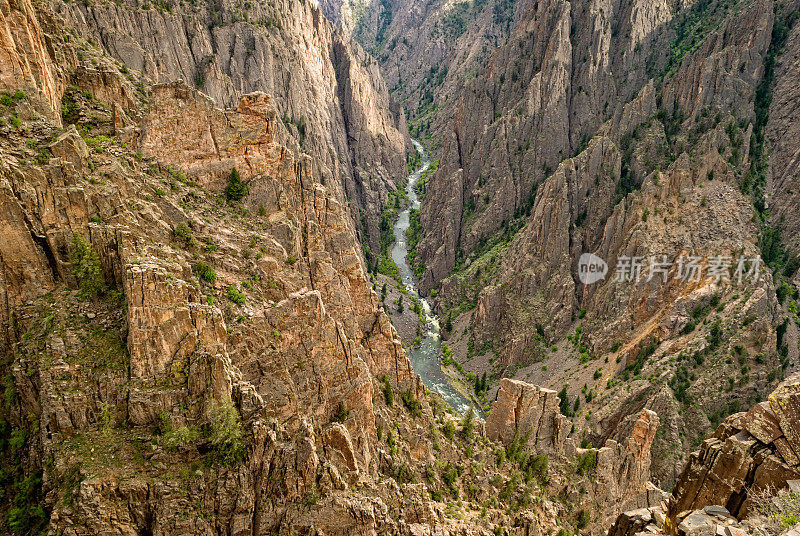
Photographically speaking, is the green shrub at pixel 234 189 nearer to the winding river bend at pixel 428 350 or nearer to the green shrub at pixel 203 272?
the green shrub at pixel 203 272

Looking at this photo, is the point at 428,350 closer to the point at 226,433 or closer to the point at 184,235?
the point at 184,235

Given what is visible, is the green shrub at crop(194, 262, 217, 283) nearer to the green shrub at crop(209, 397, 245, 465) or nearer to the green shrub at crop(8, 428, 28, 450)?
the green shrub at crop(209, 397, 245, 465)

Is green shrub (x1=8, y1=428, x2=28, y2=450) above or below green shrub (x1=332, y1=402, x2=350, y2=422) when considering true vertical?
above

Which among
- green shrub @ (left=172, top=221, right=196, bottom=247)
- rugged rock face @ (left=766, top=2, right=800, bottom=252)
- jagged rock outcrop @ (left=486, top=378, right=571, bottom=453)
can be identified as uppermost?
rugged rock face @ (left=766, top=2, right=800, bottom=252)

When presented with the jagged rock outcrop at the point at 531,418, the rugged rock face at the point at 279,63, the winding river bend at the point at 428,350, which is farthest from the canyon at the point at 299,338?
the winding river bend at the point at 428,350

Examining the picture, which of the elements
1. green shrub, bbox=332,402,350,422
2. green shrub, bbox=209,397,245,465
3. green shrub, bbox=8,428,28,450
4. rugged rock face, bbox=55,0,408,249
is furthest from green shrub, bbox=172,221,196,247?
rugged rock face, bbox=55,0,408,249
